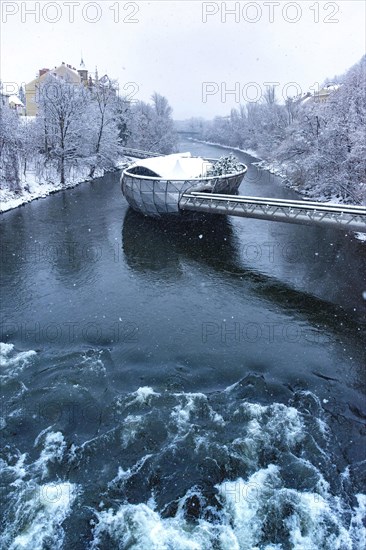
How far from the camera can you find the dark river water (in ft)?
35.6

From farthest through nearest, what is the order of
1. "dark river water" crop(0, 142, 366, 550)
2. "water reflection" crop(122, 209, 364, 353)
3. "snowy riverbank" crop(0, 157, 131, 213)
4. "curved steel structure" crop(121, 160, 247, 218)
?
"snowy riverbank" crop(0, 157, 131, 213), "curved steel structure" crop(121, 160, 247, 218), "water reflection" crop(122, 209, 364, 353), "dark river water" crop(0, 142, 366, 550)

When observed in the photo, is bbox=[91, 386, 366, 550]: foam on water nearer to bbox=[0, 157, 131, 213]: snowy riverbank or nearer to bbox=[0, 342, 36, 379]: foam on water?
bbox=[0, 342, 36, 379]: foam on water

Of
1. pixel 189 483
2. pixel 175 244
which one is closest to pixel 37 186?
pixel 175 244

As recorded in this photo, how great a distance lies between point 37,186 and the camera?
157 ft

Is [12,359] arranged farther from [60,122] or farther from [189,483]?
[60,122]

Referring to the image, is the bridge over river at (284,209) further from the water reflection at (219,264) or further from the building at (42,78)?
the building at (42,78)

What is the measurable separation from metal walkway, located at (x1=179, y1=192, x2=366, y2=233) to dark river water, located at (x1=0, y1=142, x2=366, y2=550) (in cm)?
301

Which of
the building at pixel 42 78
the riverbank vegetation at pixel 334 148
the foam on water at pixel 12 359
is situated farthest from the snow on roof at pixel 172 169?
the building at pixel 42 78

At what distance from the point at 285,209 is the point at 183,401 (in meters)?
18.3

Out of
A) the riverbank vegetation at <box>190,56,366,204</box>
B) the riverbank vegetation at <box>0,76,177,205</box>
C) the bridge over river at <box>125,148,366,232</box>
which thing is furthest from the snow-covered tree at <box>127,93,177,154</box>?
the bridge over river at <box>125,148,366,232</box>

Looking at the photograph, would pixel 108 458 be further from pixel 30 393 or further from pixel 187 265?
pixel 187 265

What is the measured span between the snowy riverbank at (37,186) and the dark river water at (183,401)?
15.8 metres

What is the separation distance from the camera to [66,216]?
38.8 m

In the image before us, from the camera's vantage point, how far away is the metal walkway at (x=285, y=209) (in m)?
26.0
